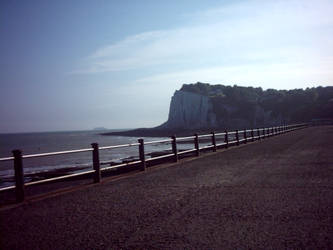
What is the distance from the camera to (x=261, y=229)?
16.5 ft

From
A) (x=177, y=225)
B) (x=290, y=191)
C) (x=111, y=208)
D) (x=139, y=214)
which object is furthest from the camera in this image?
(x=290, y=191)

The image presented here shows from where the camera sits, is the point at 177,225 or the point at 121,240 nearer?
→ the point at 121,240

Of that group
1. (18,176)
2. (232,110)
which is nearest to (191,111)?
(232,110)

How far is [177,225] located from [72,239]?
1.60 meters

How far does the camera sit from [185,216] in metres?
5.96

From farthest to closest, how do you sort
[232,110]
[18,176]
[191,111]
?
[232,110] < [191,111] < [18,176]

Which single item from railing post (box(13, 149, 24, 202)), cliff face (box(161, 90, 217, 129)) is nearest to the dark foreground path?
railing post (box(13, 149, 24, 202))

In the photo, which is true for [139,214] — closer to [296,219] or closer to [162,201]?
[162,201]

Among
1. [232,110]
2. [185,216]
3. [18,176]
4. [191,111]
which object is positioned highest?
[191,111]

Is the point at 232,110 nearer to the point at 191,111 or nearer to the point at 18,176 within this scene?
the point at 191,111

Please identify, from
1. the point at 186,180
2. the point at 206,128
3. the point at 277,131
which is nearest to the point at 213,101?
the point at 206,128

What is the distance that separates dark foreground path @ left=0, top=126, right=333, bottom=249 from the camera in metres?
4.69

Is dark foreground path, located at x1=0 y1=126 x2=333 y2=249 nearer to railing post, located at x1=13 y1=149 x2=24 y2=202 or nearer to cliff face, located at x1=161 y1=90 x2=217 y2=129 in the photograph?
railing post, located at x1=13 y1=149 x2=24 y2=202

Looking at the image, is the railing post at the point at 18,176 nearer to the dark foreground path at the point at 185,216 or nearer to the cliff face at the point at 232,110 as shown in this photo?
the dark foreground path at the point at 185,216
